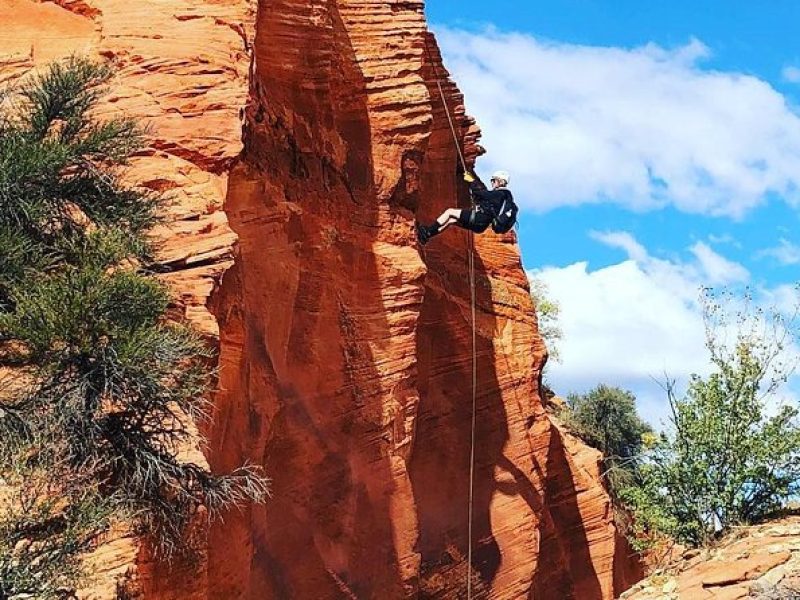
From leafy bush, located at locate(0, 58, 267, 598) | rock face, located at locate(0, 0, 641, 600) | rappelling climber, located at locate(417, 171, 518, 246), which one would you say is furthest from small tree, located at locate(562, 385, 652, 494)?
leafy bush, located at locate(0, 58, 267, 598)

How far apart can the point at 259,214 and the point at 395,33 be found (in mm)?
5283

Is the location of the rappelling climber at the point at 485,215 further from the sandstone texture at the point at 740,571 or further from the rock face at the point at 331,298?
the sandstone texture at the point at 740,571

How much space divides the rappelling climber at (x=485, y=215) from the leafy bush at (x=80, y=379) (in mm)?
8201

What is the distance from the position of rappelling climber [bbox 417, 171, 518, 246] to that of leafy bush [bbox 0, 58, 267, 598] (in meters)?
8.20

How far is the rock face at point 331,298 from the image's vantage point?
513 inches

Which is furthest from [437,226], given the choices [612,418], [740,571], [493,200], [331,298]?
[612,418]

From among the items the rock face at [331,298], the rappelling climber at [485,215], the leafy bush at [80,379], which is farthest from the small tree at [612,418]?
the leafy bush at [80,379]

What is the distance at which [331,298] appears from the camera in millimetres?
→ 16891

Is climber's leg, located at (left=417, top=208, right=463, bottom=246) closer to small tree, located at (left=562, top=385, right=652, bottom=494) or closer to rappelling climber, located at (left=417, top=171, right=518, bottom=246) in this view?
rappelling climber, located at (left=417, top=171, right=518, bottom=246)

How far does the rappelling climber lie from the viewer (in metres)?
19.5

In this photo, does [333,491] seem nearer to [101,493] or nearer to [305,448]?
[305,448]

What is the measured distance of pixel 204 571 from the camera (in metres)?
11.0

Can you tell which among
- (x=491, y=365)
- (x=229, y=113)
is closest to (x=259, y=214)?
(x=229, y=113)

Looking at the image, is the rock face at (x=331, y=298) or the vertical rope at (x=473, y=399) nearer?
the rock face at (x=331, y=298)
